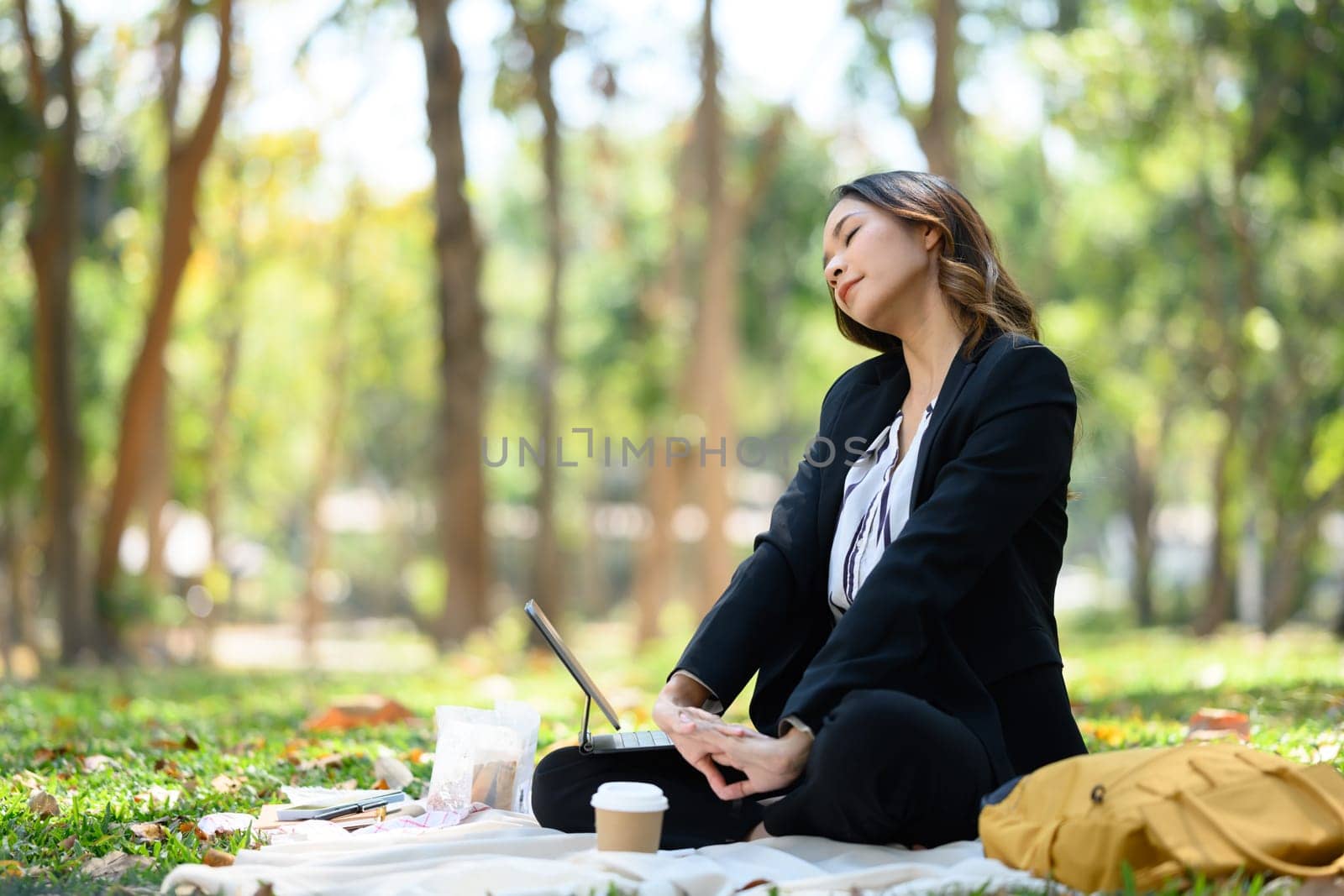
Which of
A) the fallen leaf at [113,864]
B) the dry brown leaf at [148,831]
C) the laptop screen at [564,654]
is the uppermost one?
the laptop screen at [564,654]

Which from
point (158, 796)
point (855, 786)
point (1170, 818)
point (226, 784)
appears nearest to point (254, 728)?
point (226, 784)

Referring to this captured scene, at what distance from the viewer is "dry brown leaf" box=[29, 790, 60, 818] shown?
367 centimetres

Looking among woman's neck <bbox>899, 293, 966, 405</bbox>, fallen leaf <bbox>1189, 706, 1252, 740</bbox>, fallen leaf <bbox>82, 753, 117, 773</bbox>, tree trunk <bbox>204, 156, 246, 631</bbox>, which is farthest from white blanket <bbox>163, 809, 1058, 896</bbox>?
tree trunk <bbox>204, 156, 246, 631</bbox>

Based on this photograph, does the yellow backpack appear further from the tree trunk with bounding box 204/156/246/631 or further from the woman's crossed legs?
the tree trunk with bounding box 204/156/246/631

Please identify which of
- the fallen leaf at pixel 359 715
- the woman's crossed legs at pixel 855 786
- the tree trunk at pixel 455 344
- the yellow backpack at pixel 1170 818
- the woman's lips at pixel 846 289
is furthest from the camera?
the tree trunk at pixel 455 344

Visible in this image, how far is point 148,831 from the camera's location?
3438 mm

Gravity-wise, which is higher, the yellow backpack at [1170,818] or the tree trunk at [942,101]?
the tree trunk at [942,101]

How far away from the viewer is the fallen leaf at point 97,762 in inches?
179

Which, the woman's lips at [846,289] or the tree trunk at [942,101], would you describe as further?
the tree trunk at [942,101]

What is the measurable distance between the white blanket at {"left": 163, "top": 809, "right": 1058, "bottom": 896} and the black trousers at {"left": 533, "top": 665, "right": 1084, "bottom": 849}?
66mm

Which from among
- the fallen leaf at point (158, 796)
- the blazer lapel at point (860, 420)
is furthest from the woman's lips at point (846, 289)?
the fallen leaf at point (158, 796)

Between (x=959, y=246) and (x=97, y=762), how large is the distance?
3.26 m

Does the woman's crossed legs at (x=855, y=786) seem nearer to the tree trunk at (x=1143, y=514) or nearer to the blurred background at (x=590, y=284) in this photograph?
the blurred background at (x=590, y=284)

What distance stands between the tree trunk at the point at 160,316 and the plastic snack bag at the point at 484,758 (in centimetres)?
966
